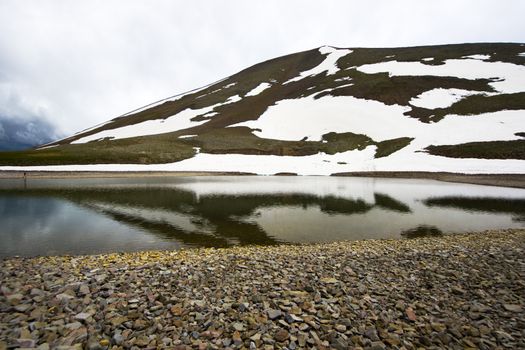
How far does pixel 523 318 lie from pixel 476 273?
395 centimetres

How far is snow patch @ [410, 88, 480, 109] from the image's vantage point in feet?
363

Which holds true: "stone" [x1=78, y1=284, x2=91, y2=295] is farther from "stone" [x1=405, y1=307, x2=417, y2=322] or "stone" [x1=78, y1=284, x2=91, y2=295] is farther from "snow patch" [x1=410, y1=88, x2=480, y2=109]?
"snow patch" [x1=410, y1=88, x2=480, y2=109]

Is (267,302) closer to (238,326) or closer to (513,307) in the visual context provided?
(238,326)

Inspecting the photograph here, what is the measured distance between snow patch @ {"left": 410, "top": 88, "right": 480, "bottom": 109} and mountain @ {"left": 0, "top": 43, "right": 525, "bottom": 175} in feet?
1.08

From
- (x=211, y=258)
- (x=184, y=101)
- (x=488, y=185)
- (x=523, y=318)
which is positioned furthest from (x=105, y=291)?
(x=184, y=101)

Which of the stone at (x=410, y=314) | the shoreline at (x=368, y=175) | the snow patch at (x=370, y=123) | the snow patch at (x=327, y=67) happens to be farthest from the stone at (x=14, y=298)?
the snow patch at (x=327, y=67)

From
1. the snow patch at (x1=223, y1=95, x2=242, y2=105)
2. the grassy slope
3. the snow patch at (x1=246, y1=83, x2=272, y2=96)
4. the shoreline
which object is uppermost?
the snow patch at (x1=246, y1=83, x2=272, y2=96)

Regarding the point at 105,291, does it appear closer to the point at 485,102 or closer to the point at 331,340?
the point at 331,340

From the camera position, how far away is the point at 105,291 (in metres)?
10.9

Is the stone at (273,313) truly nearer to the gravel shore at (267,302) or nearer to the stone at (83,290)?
the gravel shore at (267,302)

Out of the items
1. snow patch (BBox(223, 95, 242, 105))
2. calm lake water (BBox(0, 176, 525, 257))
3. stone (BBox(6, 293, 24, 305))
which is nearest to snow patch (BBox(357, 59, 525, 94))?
snow patch (BBox(223, 95, 242, 105))

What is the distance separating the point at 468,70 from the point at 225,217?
495 ft

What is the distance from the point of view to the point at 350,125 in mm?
104188

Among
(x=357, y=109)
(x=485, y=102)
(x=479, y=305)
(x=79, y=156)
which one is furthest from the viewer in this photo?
(x=357, y=109)
